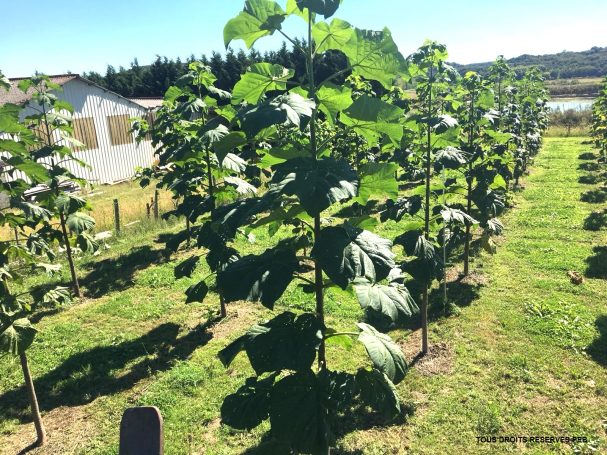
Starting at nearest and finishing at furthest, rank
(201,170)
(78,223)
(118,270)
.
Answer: (201,170) < (78,223) < (118,270)

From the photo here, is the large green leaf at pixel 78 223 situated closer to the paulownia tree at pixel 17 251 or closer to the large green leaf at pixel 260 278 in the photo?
the paulownia tree at pixel 17 251

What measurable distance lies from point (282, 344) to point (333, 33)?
5.57 feet

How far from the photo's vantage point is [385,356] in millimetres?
2453

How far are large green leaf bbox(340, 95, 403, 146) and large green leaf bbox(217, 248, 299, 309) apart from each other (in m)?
0.83

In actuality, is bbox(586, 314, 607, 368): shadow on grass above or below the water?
below

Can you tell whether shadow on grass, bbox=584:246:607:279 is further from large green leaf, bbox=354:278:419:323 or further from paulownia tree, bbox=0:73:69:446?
paulownia tree, bbox=0:73:69:446

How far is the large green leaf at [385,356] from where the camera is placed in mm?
2389

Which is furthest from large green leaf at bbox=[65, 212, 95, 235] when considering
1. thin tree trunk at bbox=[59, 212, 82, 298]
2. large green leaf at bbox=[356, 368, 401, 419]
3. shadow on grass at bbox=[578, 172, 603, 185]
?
shadow on grass at bbox=[578, 172, 603, 185]

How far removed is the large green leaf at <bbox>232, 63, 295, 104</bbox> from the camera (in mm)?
2432

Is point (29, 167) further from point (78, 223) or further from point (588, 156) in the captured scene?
point (588, 156)

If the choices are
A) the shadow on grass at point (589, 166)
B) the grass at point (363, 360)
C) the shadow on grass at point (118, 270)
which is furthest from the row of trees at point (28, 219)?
the shadow on grass at point (589, 166)

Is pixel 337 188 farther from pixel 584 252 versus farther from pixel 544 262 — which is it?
pixel 584 252

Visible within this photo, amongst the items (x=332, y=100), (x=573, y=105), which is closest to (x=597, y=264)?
(x=332, y=100)

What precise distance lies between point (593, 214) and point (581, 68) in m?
111
